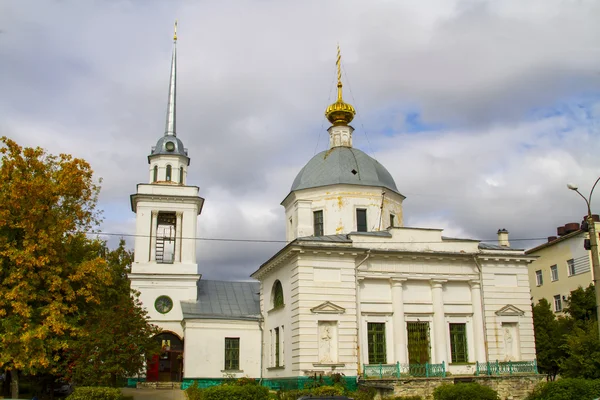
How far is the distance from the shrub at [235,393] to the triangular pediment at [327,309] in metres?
5.83

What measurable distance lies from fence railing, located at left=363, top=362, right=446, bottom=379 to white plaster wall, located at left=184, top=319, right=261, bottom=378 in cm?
824

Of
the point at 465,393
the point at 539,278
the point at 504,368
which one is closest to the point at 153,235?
the point at 504,368

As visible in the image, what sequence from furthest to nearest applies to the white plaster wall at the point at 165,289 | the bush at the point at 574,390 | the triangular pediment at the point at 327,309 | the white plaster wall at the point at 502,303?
the white plaster wall at the point at 165,289
the white plaster wall at the point at 502,303
the triangular pediment at the point at 327,309
the bush at the point at 574,390

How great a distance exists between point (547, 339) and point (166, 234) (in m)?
22.9

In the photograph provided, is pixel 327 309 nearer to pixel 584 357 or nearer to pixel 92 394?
pixel 584 357

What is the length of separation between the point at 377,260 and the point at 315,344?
481 cm

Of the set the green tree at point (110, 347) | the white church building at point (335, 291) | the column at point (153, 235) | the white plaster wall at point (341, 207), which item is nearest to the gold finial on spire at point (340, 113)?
the white church building at point (335, 291)

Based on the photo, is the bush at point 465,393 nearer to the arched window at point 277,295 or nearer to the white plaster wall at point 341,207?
the arched window at point 277,295

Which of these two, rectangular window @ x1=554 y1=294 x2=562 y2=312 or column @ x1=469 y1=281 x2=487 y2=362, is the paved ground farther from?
rectangular window @ x1=554 y1=294 x2=562 y2=312

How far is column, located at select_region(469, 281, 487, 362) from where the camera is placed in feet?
92.3

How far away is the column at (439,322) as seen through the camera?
27.4 meters

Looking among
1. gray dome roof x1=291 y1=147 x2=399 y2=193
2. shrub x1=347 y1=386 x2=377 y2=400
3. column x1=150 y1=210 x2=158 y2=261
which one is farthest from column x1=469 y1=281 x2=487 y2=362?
column x1=150 y1=210 x2=158 y2=261

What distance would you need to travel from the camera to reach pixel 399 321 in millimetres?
27375

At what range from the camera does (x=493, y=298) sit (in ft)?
94.7
